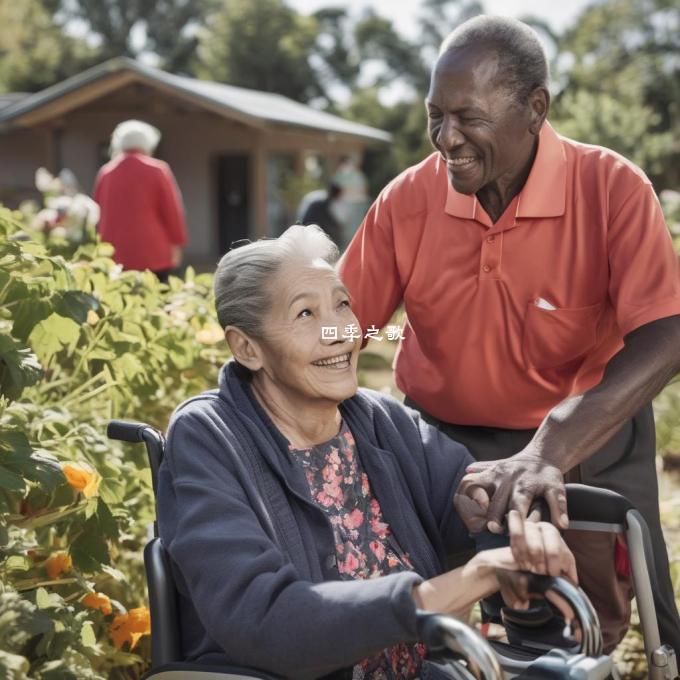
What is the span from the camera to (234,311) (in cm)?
214

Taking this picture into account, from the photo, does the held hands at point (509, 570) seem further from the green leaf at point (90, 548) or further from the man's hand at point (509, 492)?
the green leaf at point (90, 548)

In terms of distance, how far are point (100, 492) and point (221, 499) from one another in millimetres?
696

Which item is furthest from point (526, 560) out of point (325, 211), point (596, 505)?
point (325, 211)

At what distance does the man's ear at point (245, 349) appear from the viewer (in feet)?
6.97

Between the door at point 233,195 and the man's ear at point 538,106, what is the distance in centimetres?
2021

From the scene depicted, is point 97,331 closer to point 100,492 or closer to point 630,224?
point 100,492

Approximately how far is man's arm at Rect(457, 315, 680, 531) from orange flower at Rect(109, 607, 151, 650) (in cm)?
94

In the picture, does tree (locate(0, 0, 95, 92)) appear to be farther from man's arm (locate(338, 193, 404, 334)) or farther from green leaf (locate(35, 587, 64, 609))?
green leaf (locate(35, 587, 64, 609))

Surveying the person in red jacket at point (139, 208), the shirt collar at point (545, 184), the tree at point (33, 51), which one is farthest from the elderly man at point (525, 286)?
the tree at point (33, 51)

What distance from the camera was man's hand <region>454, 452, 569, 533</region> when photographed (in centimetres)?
195

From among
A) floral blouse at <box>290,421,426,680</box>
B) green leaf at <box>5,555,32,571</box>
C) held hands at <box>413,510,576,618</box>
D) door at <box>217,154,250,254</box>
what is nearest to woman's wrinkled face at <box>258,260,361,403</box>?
floral blouse at <box>290,421,426,680</box>

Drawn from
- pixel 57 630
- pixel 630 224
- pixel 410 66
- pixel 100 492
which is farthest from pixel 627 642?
pixel 410 66

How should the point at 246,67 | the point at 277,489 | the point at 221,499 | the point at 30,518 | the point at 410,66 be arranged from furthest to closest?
the point at 410,66
the point at 246,67
the point at 30,518
the point at 277,489
the point at 221,499

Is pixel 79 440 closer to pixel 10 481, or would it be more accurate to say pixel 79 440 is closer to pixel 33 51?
pixel 10 481
